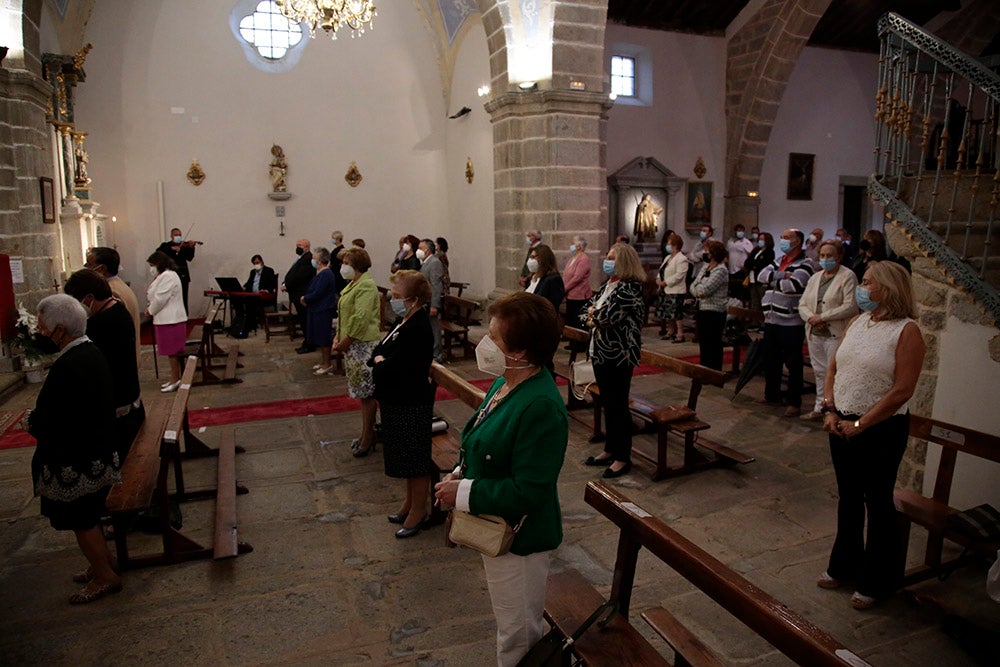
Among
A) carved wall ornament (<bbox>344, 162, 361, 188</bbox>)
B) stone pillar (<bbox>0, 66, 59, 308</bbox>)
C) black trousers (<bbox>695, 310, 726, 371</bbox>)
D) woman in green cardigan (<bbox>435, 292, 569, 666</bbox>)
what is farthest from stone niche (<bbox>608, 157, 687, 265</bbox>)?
woman in green cardigan (<bbox>435, 292, 569, 666</bbox>)

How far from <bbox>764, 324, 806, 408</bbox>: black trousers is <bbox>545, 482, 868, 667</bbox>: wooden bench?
4.31 metres

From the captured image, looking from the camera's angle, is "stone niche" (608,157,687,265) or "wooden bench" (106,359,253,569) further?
"stone niche" (608,157,687,265)

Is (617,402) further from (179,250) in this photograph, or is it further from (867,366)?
(179,250)

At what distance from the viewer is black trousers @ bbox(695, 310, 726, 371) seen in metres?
7.07

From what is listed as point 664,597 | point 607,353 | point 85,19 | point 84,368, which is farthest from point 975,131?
point 85,19

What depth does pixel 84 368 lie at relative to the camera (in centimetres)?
311

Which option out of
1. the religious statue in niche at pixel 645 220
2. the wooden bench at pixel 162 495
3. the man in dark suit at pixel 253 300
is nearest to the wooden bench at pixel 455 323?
the man in dark suit at pixel 253 300

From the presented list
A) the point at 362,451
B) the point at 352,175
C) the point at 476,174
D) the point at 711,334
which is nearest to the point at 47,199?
the point at 352,175

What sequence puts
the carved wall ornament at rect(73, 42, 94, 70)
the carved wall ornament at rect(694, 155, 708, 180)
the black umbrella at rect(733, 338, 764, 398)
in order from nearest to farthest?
1. the black umbrella at rect(733, 338, 764, 398)
2. the carved wall ornament at rect(73, 42, 94, 70)
3. the carved wall ornament at rect(694, 155, 708, 180)

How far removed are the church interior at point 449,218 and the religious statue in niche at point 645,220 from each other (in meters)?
0.09

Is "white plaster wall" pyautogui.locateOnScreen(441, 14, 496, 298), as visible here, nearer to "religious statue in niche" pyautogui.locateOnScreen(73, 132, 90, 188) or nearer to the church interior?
the church interior

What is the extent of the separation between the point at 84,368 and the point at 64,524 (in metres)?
0.74

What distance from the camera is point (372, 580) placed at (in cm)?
349

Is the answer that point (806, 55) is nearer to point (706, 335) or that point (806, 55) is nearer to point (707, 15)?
point (707, 15)
